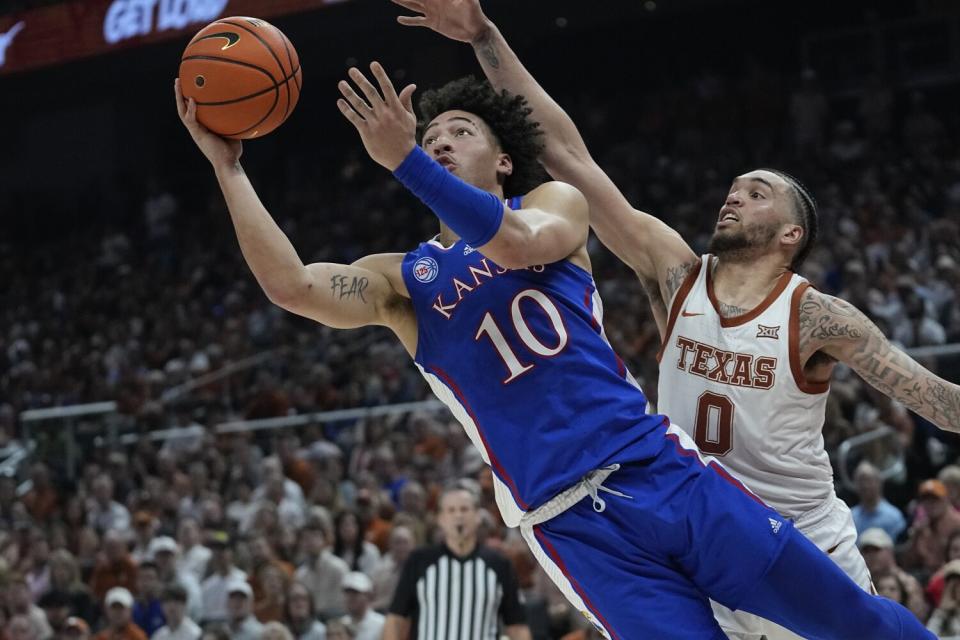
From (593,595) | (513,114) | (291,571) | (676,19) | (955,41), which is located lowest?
(291,571)

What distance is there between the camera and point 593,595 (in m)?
3.58

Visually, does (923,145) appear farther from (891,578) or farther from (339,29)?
(891,578)

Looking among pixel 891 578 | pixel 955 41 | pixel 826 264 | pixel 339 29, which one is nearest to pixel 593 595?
pixel 891 578

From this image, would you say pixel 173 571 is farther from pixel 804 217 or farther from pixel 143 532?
pixel 804 217

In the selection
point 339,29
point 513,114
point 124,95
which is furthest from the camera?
point 124,95

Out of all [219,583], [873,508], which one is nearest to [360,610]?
[219,583]

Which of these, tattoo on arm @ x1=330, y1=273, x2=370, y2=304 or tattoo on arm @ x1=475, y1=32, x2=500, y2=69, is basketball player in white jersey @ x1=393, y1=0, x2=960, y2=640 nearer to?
tattoo on arm @ x1=475, y1=32, x2=500, y2=69

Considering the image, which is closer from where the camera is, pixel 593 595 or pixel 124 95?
pixel 593 595

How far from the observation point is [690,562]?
11.5ft

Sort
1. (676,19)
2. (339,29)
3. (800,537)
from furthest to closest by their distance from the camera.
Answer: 1. (676,19)
2. (339,29)
3. (800,537)

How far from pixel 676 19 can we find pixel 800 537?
16.5 m

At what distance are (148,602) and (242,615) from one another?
4.74 feet

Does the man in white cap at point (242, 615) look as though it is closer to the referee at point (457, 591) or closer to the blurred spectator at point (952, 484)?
the referee at point (457, 591)

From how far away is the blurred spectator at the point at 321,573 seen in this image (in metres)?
9.44
